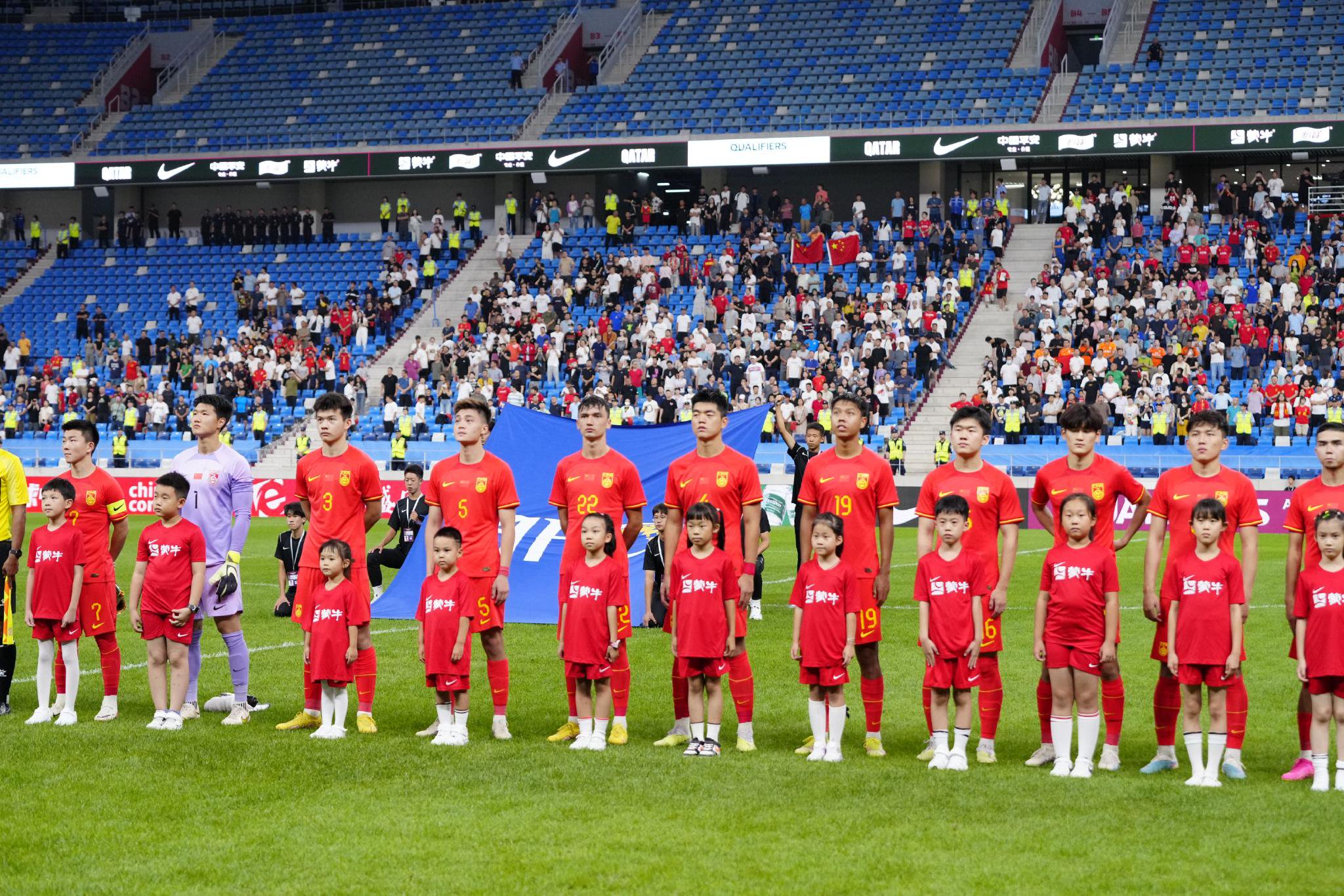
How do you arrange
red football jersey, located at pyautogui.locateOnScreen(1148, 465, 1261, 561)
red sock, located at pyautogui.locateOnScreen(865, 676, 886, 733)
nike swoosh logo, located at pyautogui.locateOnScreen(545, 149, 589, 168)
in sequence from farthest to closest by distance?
nike swoosh logo, located at pyautogui.locateOnScreen(545, 149, 589, 168)
red sock, located at pyautogui.locateOnScreen(865, 676, 886, 733)
red football jersey, located at pyautogui.locateOnScreen(1148, 465, 1261, 561)

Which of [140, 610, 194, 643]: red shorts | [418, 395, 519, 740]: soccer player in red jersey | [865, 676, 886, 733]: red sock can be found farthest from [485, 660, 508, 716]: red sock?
[865, 676, 886, 733]: red sock

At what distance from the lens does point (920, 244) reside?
3856 centimetres

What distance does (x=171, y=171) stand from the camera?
44.8m

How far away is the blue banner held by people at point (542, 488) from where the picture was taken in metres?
16.1

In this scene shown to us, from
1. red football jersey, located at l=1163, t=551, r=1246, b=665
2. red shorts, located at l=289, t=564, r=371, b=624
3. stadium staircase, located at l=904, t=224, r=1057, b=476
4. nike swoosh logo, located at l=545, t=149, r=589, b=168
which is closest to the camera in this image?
red football jersey, located at l=1163, t=551, r=1246, b=665

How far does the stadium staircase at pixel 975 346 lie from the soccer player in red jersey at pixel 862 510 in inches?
855

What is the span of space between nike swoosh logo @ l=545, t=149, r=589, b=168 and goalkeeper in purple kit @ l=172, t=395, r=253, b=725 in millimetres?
31957

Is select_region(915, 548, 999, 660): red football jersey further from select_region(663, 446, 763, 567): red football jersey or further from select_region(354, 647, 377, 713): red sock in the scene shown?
select_region(354, 647, 377, 713): red sock

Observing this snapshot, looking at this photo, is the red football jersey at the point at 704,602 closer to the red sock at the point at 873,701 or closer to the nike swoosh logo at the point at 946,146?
the red sock at the point at 873,701

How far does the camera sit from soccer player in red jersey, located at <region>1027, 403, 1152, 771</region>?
29.6 ft

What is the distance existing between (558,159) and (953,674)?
3467cm

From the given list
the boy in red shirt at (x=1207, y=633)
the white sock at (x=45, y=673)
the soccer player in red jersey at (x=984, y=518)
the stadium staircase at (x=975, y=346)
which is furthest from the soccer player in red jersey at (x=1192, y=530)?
the stadium staircase at (x=975, y=346)

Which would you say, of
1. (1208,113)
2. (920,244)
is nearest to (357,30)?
(920,244)

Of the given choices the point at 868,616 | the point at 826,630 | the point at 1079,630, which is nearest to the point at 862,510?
the point at 868,616
